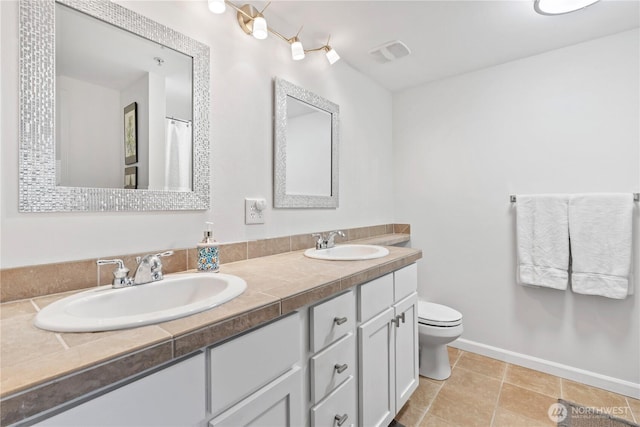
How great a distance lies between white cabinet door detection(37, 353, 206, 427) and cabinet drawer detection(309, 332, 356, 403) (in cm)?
43

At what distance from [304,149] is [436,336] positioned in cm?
140

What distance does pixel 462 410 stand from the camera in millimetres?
1648

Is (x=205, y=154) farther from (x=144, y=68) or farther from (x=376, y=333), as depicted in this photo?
(x=376, y=333)

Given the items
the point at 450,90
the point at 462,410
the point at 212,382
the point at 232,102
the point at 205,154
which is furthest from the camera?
the point at 450,90

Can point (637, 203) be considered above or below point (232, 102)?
below

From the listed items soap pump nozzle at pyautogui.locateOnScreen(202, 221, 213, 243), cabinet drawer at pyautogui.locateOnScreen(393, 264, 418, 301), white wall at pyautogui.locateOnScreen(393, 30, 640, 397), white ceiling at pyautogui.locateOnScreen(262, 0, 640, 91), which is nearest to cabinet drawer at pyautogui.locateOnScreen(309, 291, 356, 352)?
cabinet drawer at pyautogui.locateOnScreen(393, 264, 418, 301)

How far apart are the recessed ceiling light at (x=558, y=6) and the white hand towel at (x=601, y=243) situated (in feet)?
3.39

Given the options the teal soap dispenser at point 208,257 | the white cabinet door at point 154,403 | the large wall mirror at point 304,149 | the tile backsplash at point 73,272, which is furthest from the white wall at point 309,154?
the white cabinet door at point 154,403

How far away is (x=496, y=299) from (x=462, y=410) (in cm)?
89

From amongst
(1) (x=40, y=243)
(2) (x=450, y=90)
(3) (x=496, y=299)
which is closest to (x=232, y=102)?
(1) (x=40, y=243)

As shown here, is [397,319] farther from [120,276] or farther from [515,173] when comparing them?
[515,173]

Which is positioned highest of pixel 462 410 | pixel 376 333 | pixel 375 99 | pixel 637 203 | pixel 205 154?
pixel 375 99

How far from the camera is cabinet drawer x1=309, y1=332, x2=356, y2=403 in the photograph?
3.25 ft

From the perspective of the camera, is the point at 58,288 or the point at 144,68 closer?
the point at 58,288
